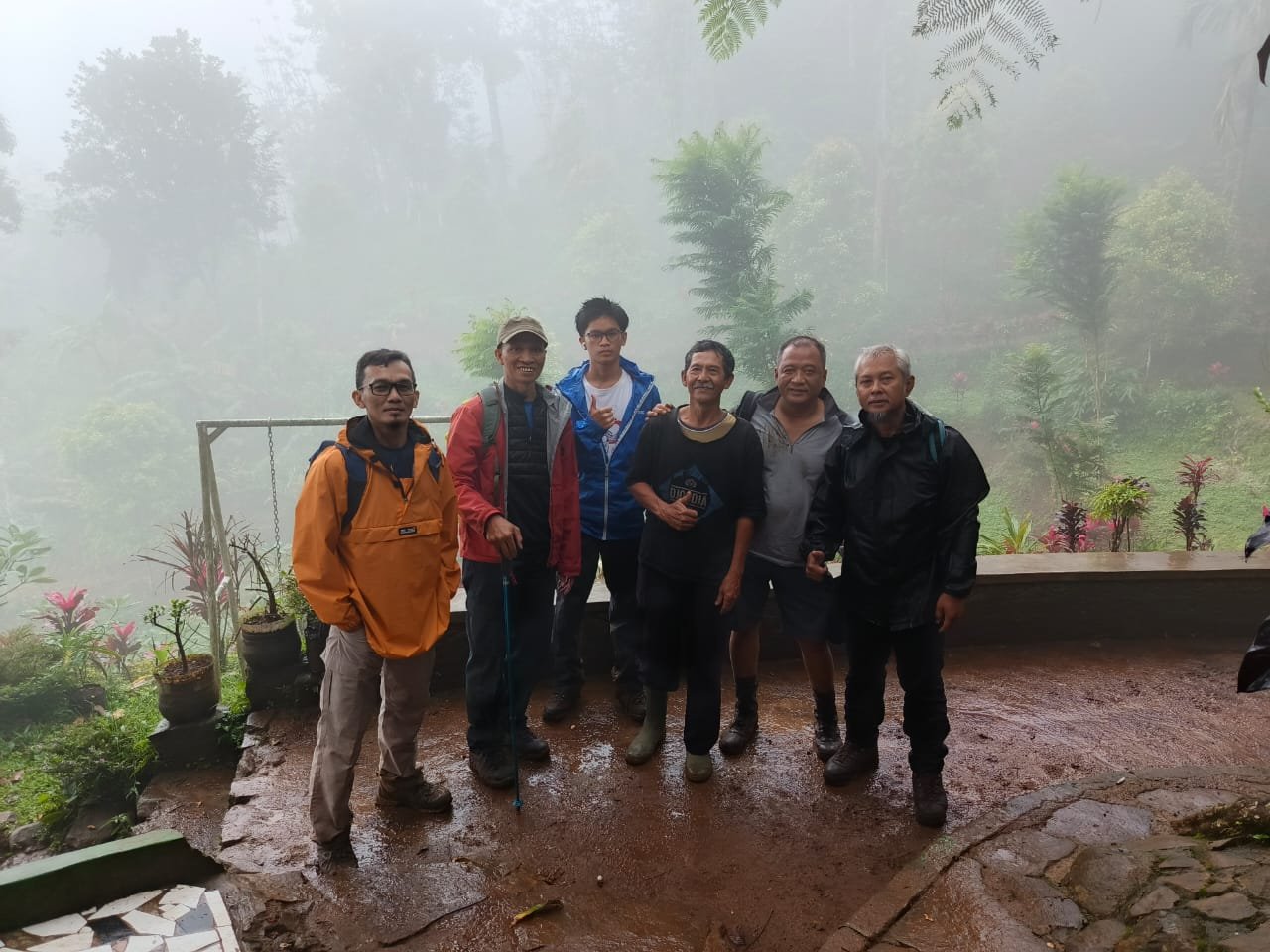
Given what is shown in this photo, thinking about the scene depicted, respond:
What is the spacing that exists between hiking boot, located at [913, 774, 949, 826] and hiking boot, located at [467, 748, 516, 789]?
1.51m

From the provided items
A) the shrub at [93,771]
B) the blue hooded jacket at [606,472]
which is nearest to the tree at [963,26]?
the blue hooded jacket at [606,472]

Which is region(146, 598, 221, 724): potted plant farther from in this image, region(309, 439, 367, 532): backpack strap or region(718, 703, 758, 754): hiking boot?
region(718, 703, 758, 754): hiking boot

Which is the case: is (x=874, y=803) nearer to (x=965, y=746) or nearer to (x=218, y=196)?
(x=965, y=746)

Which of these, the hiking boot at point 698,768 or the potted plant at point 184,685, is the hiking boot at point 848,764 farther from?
the potted plant at point 184,685

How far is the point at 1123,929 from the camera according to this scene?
181 cm

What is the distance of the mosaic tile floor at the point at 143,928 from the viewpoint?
194 centimetres

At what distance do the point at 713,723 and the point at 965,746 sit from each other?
1181 millimetres

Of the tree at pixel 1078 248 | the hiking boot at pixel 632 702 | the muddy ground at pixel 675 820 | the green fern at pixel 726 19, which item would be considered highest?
the tree at pixel 1078 248

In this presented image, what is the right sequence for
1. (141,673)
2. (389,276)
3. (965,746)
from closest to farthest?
1. (965,746)
2. (141,673)
3. (389,276)

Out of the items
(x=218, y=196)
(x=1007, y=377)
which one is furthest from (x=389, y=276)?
(x=1007, y=377)

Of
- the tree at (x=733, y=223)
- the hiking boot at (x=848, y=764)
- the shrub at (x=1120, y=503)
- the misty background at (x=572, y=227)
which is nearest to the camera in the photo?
the hiking boot at (x=848, y=764)

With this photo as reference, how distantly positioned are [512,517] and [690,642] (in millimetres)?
863

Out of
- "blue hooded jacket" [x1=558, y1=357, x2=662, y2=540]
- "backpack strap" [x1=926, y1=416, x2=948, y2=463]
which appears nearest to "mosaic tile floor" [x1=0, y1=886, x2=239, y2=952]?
"blue hooded jacket" [x1=558, y1=357, x2=662, y2=540]

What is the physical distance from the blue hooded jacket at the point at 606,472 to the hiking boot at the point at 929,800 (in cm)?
145
